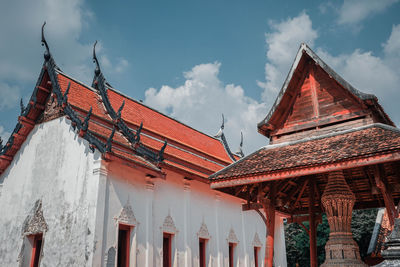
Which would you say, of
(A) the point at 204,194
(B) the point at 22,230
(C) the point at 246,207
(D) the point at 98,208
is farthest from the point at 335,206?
(B) the point at 22,230

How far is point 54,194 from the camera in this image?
10945 mm

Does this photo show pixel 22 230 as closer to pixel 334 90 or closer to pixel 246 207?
pixel 246 207

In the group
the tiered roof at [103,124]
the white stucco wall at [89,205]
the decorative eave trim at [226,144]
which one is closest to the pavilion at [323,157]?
the white stucco wall at [89,205]

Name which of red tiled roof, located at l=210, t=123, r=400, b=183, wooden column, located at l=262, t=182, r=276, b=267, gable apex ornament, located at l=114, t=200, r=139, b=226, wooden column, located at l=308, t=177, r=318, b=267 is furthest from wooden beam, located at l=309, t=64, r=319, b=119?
gable apex ornament, located at l=114, t=200, r=139, b=226

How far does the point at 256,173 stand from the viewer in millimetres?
7504

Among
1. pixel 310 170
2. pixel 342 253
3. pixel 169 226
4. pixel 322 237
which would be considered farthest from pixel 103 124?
pixel 322 237

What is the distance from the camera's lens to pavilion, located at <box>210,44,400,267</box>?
6945mm

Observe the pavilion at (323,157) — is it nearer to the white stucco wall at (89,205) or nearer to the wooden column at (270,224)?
the wooden column at (270,224)

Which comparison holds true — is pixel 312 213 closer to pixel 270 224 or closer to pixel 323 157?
pixel 270 224

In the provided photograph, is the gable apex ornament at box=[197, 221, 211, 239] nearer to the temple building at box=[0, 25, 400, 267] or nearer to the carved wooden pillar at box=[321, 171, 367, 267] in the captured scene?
the temple building at box=[0, 25, 400, 267]

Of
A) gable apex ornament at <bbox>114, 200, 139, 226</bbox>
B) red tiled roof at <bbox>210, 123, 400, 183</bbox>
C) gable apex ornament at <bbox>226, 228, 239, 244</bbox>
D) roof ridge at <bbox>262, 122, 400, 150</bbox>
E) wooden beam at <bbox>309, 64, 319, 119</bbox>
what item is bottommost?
gable apex ornament at <bbox>226, 228, 239, 244</bbox>

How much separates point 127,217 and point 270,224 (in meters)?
4.31

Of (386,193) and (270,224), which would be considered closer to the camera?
(386,193)

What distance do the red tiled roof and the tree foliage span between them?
54.5 ft
